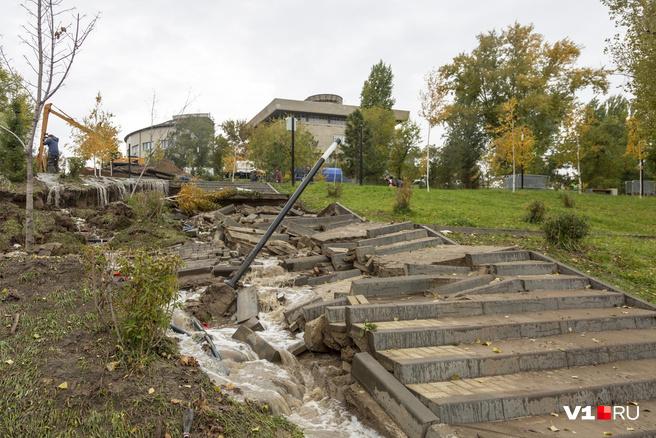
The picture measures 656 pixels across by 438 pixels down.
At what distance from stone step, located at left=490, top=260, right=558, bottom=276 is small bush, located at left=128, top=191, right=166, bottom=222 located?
10.8 m

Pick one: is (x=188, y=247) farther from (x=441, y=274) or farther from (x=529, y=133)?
(x=529, y=133)

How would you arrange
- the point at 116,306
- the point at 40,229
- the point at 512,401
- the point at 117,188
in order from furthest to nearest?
the point at 117,188 < the point at 40,229 < the point at 116,306 < the point at 512,401

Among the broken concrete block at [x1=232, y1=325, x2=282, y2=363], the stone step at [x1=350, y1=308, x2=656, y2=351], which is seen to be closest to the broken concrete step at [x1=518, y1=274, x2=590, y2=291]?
the stone step at [x1=350, y1=308, x2=656, y2=351]

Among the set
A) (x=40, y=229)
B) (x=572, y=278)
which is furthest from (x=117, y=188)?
(x=572, y=278)

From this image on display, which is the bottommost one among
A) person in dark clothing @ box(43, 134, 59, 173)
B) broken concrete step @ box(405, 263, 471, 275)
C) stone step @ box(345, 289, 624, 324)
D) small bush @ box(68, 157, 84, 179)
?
stone step @ box(345, 289, 624, 324)

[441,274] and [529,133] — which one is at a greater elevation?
[529,133]

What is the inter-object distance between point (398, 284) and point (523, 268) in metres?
2.42

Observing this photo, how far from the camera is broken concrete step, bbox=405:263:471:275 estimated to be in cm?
734

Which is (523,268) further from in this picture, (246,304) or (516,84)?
(516,84)

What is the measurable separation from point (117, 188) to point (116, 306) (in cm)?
1871

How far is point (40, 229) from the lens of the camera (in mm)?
11828

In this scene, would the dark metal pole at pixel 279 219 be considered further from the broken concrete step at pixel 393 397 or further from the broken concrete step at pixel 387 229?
the broken concrete step at pixel 387 229

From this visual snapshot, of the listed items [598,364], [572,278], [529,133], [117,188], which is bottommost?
[598,364]

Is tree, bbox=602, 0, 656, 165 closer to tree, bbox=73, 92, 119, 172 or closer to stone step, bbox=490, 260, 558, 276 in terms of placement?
stone step, bbox=490, 260, 558, 276
